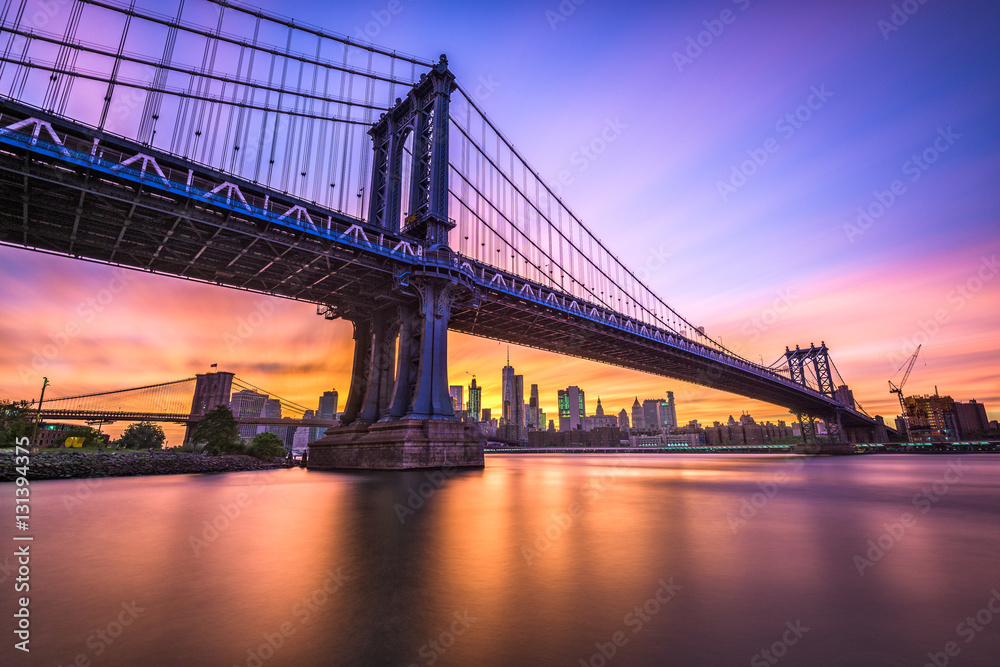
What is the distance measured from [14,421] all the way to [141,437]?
22.6 meters

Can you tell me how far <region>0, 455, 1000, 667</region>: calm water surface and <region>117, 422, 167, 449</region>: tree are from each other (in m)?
67.2

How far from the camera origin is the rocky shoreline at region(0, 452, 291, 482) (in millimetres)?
20934

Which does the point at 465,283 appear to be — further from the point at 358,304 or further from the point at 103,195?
the point at 103,195

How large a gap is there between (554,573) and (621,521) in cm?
460

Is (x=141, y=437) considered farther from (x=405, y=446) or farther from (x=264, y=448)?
(x=405, y=446)

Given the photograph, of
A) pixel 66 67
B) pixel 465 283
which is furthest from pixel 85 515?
pixel 66 67

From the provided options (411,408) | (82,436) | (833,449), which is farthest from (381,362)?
(833,449)

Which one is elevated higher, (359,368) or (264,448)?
(359,368)

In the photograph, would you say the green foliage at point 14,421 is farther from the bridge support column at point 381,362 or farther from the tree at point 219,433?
the bridge support column at point 381,362

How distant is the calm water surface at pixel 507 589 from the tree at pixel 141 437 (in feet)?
221

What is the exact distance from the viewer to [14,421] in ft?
137

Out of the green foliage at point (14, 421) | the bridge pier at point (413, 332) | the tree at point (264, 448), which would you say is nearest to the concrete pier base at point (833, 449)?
the bridge pier at point (413, 332)

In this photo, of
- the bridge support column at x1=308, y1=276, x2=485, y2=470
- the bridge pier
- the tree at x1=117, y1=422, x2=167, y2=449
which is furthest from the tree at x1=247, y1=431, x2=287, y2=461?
the tree at x1=117, y1=422, x2=167, y2=449

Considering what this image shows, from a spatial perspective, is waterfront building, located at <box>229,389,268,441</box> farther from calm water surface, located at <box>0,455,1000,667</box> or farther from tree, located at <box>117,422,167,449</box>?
calm water surface, located at <box>0,455,1000,667</box>
